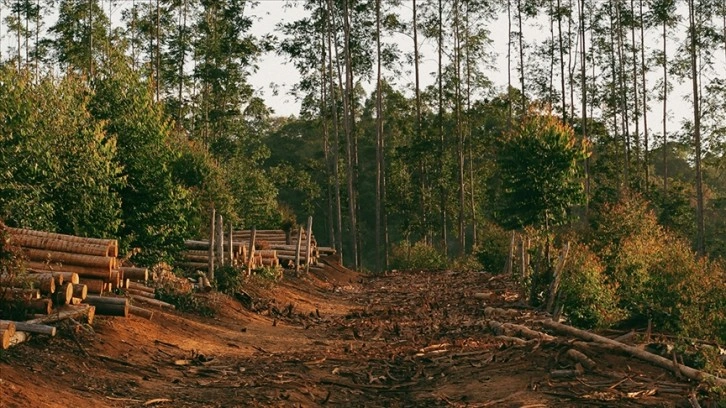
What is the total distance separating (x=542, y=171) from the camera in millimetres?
26531

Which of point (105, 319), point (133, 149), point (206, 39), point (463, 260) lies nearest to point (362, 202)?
point (206, 39)

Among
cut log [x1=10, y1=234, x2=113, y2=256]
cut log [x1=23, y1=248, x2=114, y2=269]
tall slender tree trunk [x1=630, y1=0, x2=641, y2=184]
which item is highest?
tall slender tree trunk [x1=630, y1=0, x2=641, y2=184]

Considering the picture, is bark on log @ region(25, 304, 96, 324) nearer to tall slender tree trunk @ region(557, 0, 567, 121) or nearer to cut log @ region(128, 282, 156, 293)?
cut log @ region(128, 282, 156, 293)

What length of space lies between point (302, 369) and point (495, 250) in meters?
23.5

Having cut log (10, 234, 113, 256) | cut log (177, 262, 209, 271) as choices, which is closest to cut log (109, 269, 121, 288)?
cut log (10, 234, 113, 256)

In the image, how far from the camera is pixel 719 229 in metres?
47.1

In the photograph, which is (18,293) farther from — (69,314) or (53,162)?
(53,162)

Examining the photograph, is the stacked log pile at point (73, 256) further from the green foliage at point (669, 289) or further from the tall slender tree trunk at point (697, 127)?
the tall slender tree trunk at point (697, 127)

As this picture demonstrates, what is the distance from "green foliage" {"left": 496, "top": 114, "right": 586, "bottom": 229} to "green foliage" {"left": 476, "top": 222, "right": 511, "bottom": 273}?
24.5ft

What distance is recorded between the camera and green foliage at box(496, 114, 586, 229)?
2653 centimetres

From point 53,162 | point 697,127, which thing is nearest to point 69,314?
point 53,162

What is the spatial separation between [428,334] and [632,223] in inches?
468

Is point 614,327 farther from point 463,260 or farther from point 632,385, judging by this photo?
point 463,260

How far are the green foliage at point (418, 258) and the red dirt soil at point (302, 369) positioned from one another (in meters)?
23.2
